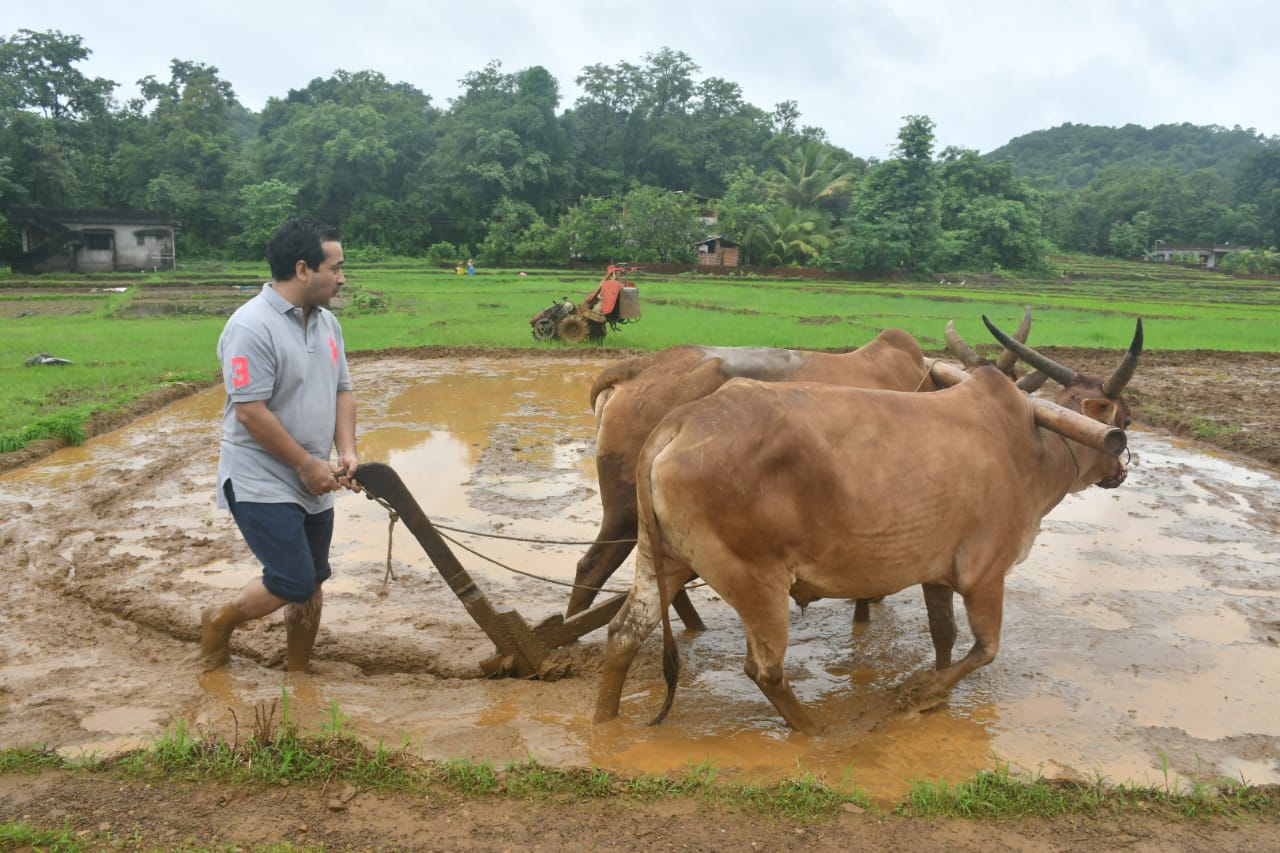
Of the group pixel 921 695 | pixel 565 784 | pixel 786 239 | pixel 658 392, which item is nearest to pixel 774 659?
pixel 921 695

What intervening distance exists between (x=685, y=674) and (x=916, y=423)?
181 centimetres

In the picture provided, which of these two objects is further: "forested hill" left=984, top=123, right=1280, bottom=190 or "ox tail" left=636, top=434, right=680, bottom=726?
"forested hill" left=984, top=123, right=1280, bottom=190

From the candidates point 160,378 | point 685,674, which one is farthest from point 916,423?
point 160,378

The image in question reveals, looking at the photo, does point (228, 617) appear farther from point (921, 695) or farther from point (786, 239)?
point (786, 239)

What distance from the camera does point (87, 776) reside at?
3.51m

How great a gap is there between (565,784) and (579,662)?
1.32 meters

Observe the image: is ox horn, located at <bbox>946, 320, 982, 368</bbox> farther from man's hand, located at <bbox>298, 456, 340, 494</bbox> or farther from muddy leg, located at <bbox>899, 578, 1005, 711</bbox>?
man's hand, located at <bbox>298, 456, 340, 494</bbox>

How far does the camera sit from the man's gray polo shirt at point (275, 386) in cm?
396

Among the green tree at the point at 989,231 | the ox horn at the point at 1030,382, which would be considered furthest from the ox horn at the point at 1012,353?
the green tree at the point at 989,231

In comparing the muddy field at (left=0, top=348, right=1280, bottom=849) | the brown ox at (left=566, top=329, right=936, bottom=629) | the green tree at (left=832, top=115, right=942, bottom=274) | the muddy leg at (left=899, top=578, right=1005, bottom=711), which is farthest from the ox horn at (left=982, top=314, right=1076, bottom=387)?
the green tree at (left=832, top=115, right=942, bottom=274)

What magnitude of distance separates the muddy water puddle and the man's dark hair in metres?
1.83

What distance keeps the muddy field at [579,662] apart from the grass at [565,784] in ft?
0.38

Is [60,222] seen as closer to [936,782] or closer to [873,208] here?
[873,208]

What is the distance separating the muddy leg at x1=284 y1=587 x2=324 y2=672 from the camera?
455cm
